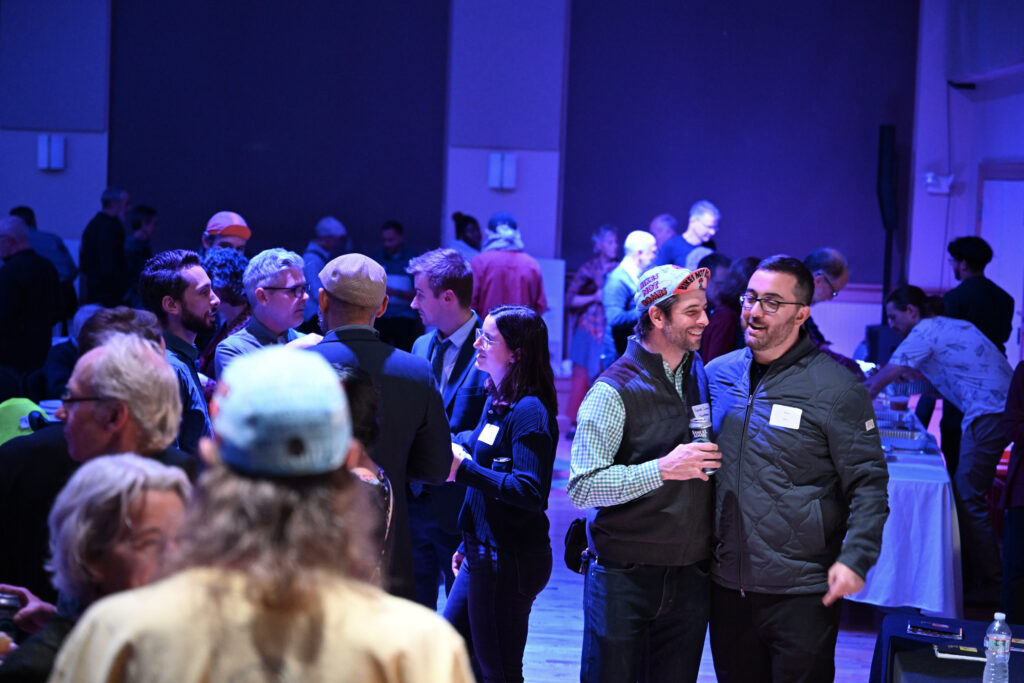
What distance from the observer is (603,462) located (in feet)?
9.46

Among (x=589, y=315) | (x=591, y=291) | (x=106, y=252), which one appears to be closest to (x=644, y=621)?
(x=589, y=315)

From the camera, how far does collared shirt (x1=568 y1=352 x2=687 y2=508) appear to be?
2830mm

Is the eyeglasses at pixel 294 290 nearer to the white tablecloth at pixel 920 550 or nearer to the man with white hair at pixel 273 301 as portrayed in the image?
the man with white hair at pixel 273 301

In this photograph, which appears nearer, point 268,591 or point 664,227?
point 268,591

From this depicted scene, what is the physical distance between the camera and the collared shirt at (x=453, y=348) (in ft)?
12.3

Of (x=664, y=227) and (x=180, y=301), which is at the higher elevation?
(x=664, y=227)

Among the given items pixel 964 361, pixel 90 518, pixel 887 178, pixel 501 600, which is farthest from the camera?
pixel 887 178

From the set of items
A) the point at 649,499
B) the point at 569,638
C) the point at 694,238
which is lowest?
the point at 569,638

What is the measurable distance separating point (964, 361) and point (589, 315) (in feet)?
12.5

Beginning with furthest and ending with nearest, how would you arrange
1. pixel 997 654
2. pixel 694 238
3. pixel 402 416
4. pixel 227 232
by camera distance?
pixel 694 238, pixel 227 232, pixel 402 416, pixel 997 654

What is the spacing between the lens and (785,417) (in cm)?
287

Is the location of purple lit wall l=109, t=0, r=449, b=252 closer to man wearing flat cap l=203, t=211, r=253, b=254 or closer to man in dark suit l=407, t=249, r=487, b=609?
man wearing flat cap l=203, t=211, r=253, b=254

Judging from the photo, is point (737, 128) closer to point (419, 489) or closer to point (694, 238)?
point (694, 238)

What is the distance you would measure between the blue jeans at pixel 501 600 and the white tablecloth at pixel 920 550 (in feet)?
6.70
